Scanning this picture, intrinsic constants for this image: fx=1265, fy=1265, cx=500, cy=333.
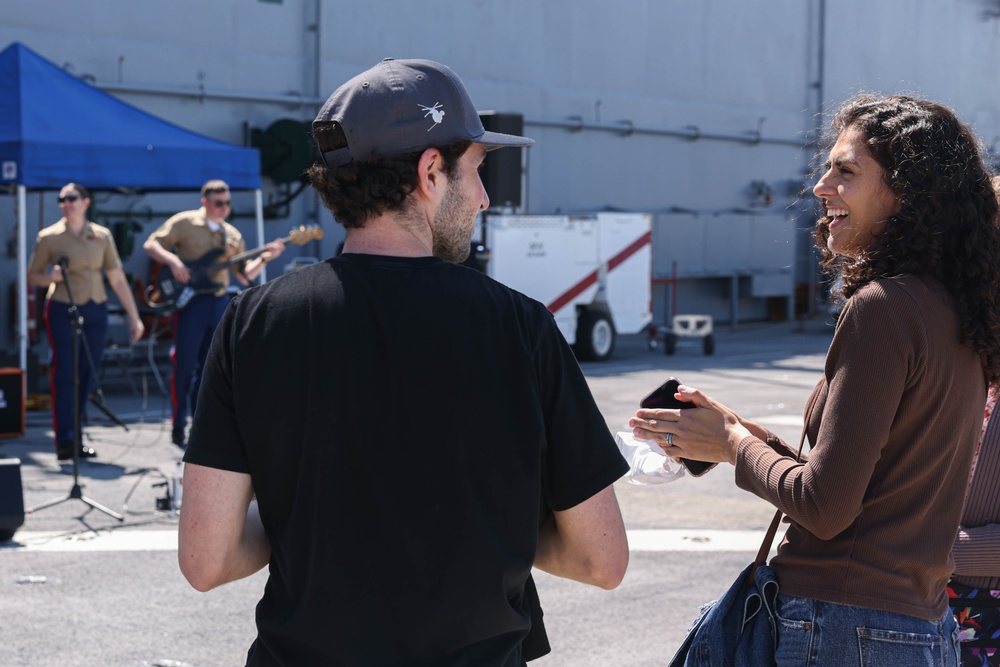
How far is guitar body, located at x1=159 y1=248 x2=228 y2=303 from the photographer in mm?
10484

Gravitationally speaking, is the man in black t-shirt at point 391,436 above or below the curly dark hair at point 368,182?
below

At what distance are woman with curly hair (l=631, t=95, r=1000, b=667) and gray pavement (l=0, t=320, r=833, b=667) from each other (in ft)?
5.04

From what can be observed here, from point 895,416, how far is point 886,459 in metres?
0.08

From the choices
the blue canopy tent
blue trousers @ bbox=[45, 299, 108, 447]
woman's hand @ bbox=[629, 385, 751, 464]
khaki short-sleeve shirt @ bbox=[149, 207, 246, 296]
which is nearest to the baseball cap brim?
woman's hand @ bbox=[629, 385, 751, 464]

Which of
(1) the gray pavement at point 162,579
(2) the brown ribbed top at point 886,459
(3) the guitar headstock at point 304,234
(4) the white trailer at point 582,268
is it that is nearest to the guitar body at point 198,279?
(3) the guitar headstock at point 304,234

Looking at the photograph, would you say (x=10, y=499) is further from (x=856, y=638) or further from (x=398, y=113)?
(x=856, y=638)

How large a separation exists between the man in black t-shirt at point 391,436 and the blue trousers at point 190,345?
8.15 metres

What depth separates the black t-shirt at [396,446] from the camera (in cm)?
192

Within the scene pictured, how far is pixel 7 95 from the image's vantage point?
1155 cm

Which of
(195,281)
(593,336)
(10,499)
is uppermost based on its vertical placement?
(195,281)

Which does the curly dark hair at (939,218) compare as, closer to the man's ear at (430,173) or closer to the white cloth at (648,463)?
the white cloth at (648,463)

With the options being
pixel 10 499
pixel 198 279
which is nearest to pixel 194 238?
pixel 198 279

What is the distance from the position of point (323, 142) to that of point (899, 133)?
42.0 inches

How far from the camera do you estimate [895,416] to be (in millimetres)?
2191
